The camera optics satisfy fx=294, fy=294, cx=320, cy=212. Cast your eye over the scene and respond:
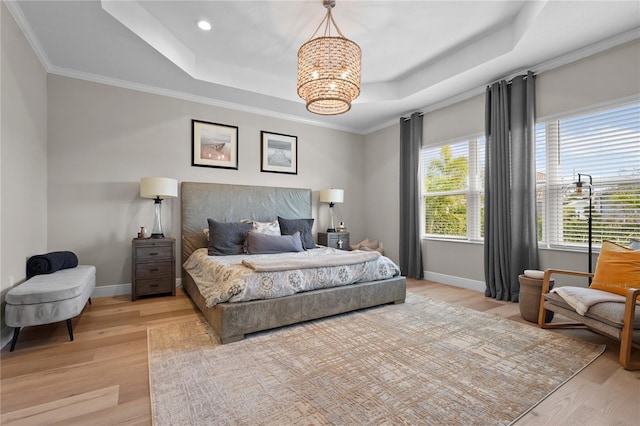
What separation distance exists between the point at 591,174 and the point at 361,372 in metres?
3.20

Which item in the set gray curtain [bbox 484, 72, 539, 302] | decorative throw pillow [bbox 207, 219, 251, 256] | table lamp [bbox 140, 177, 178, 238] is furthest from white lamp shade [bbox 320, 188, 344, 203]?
table lamp [bbox 140, 177, 178, 238]

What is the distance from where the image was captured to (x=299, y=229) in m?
4.47

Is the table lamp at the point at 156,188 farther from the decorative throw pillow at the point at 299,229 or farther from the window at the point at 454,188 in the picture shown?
the window at the point at 454,188

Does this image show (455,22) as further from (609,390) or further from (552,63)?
(609,390)

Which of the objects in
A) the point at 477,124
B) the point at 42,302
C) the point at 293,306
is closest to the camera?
the point at 42,302

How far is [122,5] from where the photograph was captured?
2.64m

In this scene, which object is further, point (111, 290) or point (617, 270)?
point (111, 290)

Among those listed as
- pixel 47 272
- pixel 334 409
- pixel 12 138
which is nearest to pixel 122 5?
pixel 12 138

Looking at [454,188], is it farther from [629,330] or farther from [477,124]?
[629,330]

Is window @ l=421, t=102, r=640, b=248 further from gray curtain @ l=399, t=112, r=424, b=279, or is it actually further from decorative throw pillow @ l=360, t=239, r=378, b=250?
decorative throw pillow @ l=360, t=239, r=378, b=250

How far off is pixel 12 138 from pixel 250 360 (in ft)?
9.08

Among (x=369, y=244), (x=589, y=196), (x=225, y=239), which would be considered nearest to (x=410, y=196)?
(x=369, y=244)

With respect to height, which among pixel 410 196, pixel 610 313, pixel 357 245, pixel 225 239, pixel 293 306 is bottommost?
pixel 293 306

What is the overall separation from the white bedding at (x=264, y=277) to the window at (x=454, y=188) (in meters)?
1.60
